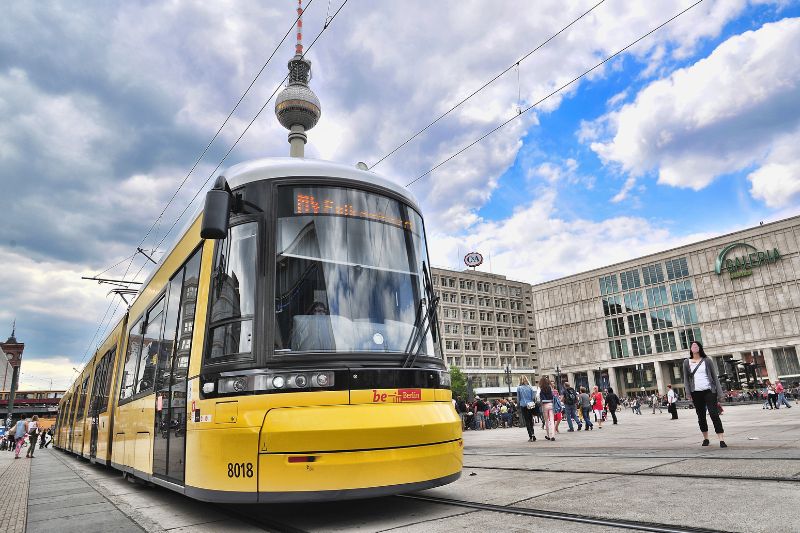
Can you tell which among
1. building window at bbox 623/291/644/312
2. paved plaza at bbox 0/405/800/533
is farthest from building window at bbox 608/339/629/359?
paved plaza at bbox 0/405/800/533

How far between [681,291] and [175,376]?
78077mm

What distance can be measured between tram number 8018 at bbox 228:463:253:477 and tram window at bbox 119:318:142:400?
172 inches

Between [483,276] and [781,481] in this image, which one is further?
[483,276]

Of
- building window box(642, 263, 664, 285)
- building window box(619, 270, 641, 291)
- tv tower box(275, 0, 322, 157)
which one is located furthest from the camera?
building window box(619, 270, 641, 291)

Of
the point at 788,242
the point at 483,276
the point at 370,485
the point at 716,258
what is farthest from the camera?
the point at 483,276

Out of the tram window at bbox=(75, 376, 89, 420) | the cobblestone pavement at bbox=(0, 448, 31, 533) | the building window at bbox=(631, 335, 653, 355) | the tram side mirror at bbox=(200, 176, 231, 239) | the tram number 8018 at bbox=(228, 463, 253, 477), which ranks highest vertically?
the building window at bbox=(631, 335, 653, 355)

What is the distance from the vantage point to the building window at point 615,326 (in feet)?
259

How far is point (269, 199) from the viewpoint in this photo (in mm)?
5285

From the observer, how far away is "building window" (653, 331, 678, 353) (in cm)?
7331

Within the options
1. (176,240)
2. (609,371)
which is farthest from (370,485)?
(609,371)

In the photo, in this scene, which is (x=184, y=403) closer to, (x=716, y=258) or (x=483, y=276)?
(x=716, y=258)

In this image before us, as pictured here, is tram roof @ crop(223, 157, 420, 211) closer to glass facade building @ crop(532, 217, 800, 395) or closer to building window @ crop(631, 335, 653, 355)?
glass facade building @ crop(532, 217, 800, 395)

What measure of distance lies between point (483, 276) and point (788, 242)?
154 feet

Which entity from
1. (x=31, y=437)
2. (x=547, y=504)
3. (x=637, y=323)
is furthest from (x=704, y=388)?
(x=637, y=323)
